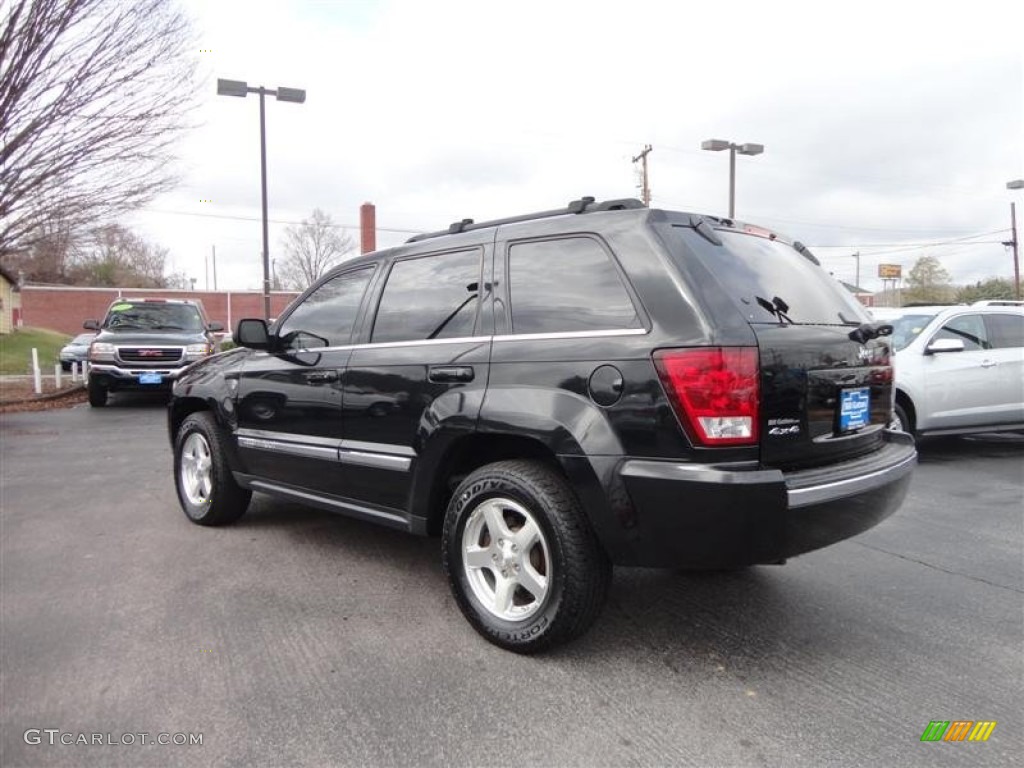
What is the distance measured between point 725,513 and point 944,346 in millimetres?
6041

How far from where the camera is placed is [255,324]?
4402 millimetres

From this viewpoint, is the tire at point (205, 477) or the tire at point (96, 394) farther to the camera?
the tire at point (96, 394)

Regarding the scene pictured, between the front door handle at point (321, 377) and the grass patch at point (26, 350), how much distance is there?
20298mm

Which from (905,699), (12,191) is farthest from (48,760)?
(12,191)

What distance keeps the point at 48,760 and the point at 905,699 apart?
298 cm

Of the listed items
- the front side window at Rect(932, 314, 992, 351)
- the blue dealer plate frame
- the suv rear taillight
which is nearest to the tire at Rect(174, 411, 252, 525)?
the suv rear taillight

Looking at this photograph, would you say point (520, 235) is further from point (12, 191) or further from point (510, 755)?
point (12, 191)

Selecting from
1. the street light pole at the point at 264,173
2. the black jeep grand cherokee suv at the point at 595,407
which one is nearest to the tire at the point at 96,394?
the street light pole at the point at 264,173

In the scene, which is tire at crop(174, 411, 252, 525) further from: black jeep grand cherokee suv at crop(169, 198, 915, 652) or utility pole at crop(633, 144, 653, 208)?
utility pole at crop(633, 144, 653, 208)

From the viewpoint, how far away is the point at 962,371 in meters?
7.43

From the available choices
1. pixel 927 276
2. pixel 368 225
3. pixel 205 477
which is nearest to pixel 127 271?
pixel 368 225

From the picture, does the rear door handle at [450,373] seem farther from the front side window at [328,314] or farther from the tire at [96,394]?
the tire at [96,394]

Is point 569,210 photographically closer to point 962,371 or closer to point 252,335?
point 252,335

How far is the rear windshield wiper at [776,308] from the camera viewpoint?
2881 mm
